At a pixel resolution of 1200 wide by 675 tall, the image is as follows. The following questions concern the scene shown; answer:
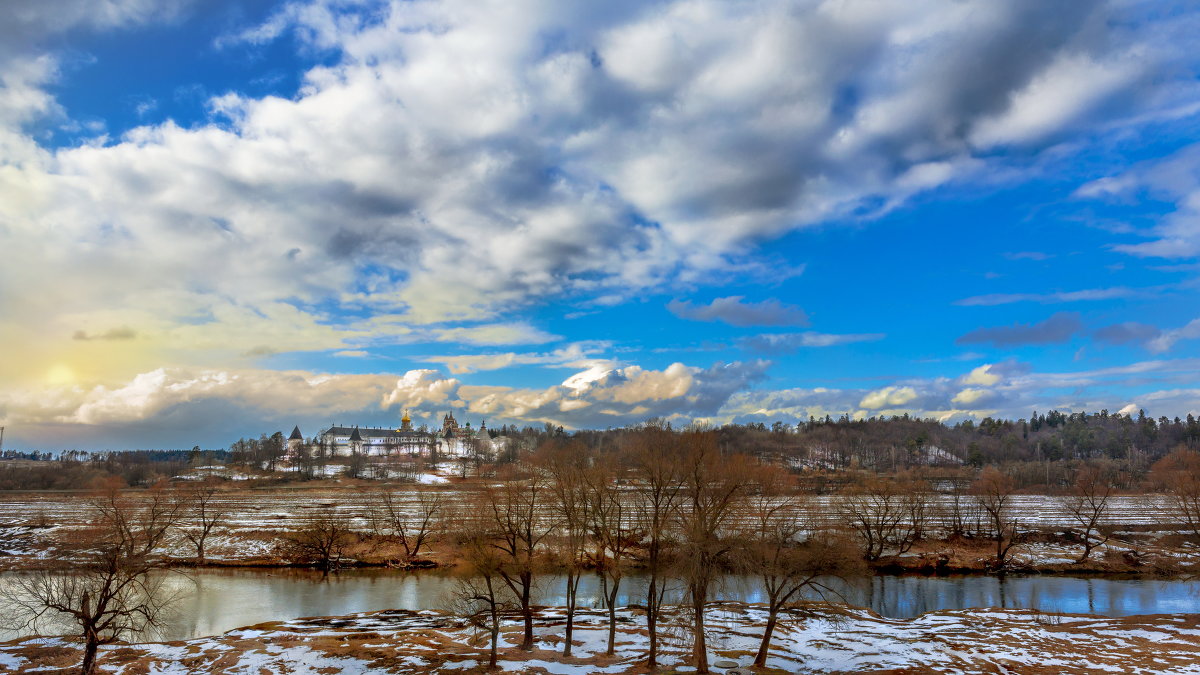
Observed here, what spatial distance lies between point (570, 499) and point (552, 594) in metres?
20.0

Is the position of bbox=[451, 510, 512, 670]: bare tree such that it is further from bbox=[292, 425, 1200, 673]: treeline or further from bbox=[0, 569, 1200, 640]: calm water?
bbox=[0, 569, 1200, 640]: calm water

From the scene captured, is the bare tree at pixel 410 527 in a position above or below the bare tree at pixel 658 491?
below

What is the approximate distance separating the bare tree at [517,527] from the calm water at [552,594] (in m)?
8.82

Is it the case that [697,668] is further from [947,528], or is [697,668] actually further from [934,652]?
[947,528]

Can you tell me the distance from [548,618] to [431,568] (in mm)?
25018

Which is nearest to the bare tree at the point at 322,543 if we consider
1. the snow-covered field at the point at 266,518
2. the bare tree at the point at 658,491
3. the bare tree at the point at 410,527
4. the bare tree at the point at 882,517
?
the snow-covered field at the point at 266,518

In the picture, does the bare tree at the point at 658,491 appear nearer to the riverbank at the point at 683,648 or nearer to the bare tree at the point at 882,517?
the riverbank at the point at 683,648

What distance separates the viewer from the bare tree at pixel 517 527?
32344 millimetres

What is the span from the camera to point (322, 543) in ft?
210

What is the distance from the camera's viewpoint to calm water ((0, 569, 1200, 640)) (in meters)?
44.0

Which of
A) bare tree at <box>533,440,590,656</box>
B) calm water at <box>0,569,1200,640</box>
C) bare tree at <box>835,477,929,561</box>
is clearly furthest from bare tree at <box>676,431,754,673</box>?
bare tree at <box>835,477,929,561</box>

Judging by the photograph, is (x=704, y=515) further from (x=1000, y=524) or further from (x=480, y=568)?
(x=1000, y=524)

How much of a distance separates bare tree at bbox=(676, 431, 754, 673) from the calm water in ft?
43.0

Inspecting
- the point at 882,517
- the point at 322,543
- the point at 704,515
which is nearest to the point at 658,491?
the point at 704,515
